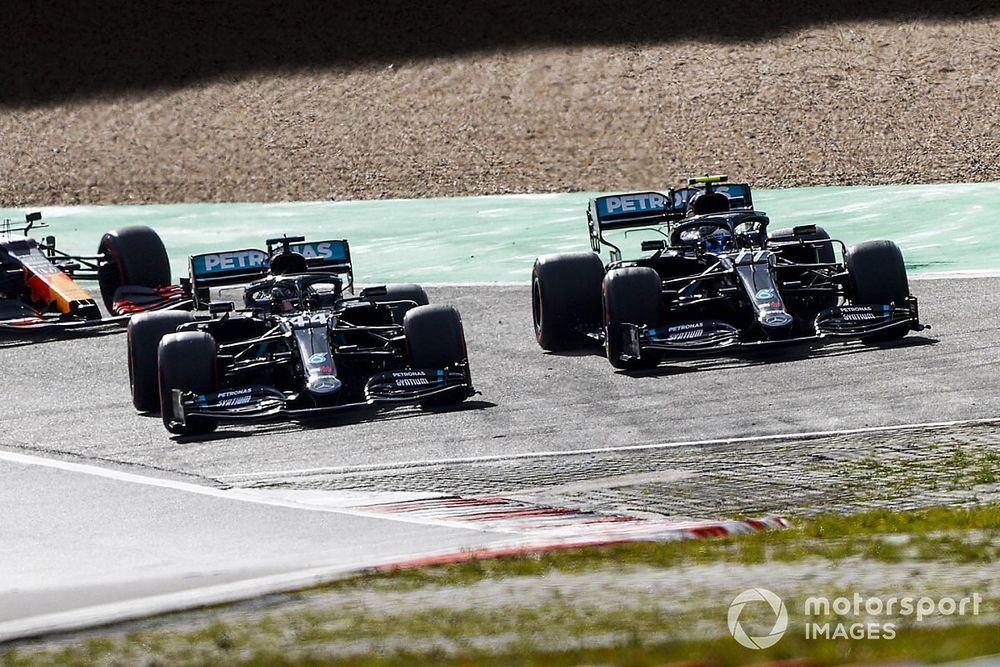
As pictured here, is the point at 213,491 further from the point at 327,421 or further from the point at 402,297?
the point at 402,297

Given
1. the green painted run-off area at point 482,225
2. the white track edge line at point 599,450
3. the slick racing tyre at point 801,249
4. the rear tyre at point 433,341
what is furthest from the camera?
the green painted run-off area at point 482,225

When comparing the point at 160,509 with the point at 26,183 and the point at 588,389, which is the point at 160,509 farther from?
the point at 26,183

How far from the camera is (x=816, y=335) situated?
16.3 meters

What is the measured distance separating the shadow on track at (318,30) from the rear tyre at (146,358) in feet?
79.8

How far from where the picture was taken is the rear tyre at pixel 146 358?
15766 millimetres

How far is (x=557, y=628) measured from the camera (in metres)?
6.35

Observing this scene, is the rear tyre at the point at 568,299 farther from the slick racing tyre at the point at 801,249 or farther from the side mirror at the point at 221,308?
the side mirror at the point at 221,308

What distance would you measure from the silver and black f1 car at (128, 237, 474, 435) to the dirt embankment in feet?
52.6

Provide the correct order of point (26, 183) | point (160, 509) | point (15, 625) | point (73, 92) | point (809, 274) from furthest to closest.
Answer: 1. point (73, 92)
2. point (26, 183)
3. point (809, 274)
4. point (160, 509)
5. point (15, 625)

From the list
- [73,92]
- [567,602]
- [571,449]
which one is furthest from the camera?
[73,92]

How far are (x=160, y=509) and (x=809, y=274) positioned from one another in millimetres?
8738

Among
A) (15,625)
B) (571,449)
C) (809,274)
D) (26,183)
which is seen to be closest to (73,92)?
(26,183)

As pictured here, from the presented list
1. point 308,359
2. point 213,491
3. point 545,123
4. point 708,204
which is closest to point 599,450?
point 213,491

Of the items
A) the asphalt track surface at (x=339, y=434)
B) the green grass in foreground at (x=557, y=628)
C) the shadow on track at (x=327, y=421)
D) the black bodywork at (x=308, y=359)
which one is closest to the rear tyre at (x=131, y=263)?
the asphalt track surface at (x=339, y=434)
